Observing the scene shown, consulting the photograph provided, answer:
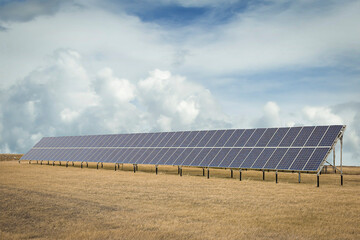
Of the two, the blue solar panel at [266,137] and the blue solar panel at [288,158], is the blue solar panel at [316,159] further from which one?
the blue solar panel at [266,137]

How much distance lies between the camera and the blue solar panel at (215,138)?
38866mm

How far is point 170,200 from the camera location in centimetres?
1877

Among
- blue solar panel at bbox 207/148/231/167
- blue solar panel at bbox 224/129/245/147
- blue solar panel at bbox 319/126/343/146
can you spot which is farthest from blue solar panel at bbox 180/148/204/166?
blue solar panel at bbox 319/126/343/146

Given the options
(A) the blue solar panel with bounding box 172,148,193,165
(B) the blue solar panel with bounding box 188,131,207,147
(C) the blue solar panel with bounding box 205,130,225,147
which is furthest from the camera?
(B) the blue solar panel with bounding box 188,131,207,147

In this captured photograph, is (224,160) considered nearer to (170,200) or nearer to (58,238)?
(170,200)

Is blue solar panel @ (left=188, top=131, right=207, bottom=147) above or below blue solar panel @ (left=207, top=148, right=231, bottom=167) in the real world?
above

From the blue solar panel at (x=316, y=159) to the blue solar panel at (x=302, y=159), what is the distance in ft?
1.18

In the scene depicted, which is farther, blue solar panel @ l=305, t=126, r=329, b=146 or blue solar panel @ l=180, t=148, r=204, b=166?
blue solar panel @ l=180, t=148, r=204, b=166

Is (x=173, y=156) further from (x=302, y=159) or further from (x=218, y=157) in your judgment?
(x=302, y=159)

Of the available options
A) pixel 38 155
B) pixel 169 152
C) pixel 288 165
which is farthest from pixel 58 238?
pixel 38 155

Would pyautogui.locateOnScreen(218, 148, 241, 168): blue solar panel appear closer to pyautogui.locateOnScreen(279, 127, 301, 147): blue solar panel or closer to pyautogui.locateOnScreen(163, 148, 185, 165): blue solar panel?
pyautogui.locateOnScreen(279, 127, 301, 147): blue solar panel

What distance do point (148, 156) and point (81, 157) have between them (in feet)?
50.5

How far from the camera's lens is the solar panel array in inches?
1200

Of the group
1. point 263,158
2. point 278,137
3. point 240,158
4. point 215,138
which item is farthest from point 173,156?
point 278,137
